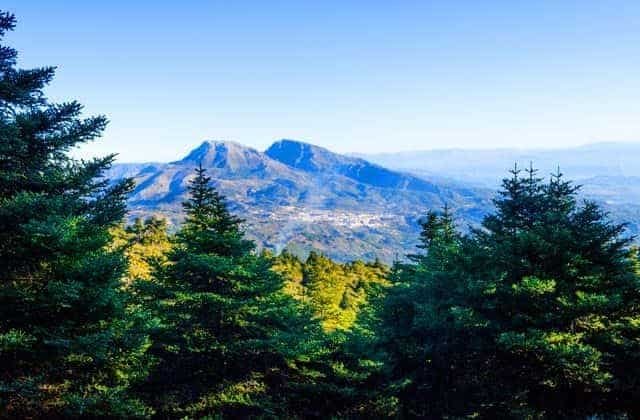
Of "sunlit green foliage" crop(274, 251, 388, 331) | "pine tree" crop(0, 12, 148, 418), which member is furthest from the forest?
"sunlit green foliage" crop(274, 251, 388, 331)

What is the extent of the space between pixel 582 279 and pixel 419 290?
7837 millimetres

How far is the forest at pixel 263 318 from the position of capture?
11398mm

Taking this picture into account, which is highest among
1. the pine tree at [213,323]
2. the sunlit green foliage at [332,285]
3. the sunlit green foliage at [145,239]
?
the pine tree at [213,323]

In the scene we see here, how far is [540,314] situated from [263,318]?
11.0m

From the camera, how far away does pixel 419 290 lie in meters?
21.3

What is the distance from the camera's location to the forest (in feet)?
37.4

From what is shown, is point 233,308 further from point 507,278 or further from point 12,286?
point 507,278

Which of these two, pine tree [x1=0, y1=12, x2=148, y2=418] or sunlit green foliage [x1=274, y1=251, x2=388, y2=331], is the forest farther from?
sunlit green foliage [x1=274, y1=251, x2=388, y2=331]

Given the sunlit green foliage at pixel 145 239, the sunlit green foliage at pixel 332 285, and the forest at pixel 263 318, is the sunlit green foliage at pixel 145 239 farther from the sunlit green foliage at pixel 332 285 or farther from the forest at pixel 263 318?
the forest at pixel 263 318

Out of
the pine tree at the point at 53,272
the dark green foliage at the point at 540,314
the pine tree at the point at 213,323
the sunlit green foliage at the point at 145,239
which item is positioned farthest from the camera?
the sunlit green foliage at the point at 145,239

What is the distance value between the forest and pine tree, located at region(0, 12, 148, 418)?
5 centimetres

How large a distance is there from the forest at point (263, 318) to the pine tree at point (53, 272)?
0.05 meters

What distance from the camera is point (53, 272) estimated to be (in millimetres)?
11766

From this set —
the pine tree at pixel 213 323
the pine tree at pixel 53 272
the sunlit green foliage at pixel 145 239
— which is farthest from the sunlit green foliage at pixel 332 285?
the pine tree at pixel 53 272
